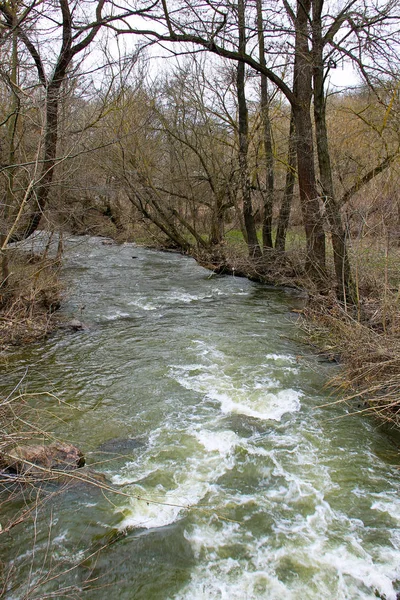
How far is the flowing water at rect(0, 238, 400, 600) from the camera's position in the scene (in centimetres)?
359

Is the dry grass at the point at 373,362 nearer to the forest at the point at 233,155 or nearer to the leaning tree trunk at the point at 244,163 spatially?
the forest at the point at 233,155

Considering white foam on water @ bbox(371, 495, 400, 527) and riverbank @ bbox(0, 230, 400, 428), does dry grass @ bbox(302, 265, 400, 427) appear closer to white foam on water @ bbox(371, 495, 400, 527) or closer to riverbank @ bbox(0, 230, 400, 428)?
riverbank @ bbox(0, 230, 400, 428)

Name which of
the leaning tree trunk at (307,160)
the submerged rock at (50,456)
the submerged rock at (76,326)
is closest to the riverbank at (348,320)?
the submerged rock at (76,326)

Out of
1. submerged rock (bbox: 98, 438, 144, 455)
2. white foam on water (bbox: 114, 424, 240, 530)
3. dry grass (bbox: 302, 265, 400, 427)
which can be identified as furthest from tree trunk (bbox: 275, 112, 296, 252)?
submerged rock (bbox: 98, 438, 144, 455)

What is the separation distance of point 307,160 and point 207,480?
29.0ft

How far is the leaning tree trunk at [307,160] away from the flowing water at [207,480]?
114 inches

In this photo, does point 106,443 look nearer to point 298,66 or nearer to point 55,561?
point 55,561

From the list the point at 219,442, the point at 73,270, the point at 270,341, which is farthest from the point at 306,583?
the point at 73,270

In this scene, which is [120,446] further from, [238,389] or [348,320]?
[348,320]

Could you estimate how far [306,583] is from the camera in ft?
11.6

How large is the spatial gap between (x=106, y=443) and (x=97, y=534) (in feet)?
4.77

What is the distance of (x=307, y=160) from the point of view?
11.0 meters

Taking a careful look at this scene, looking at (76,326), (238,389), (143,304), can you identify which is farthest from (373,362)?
(143,304)

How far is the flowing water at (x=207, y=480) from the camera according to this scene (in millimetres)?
3588
